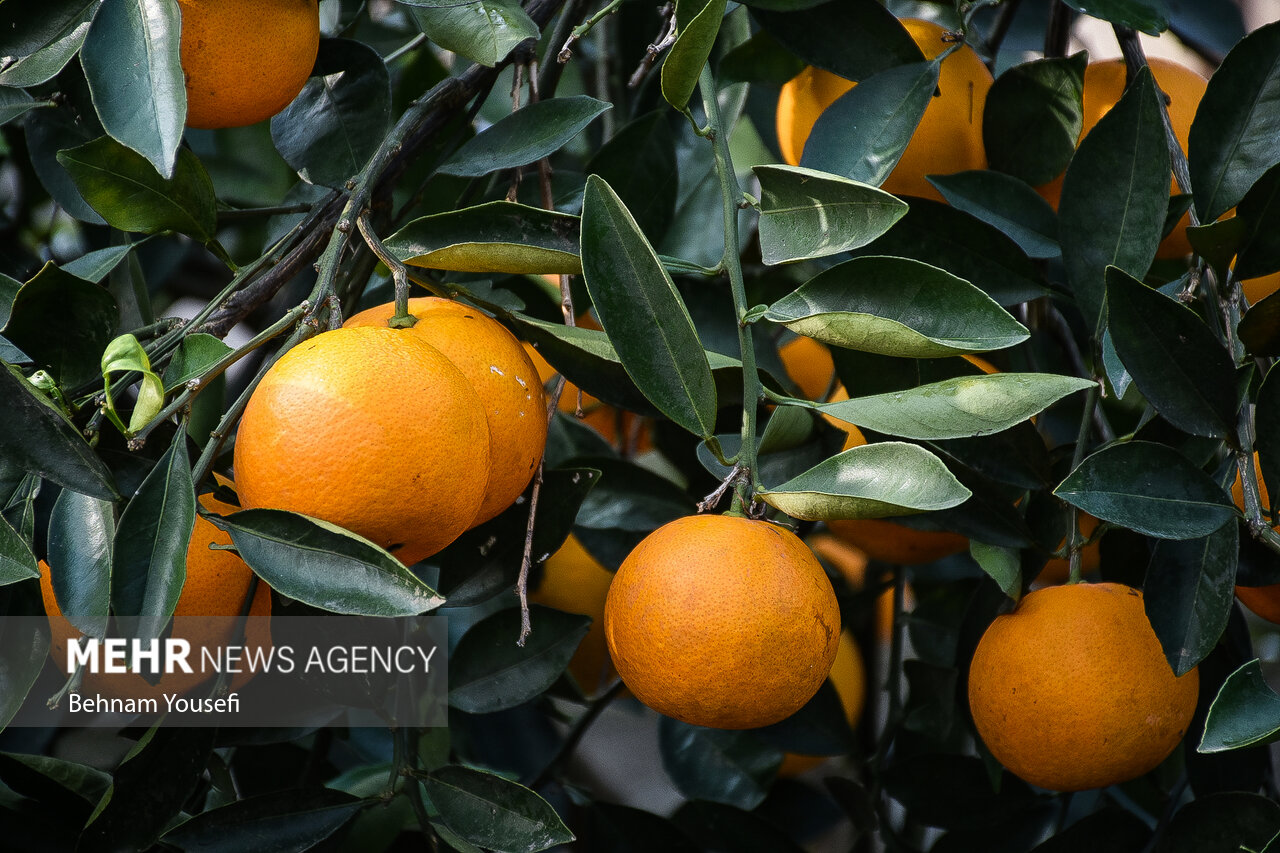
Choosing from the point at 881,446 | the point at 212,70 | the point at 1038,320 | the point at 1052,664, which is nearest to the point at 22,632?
the point at 212,70

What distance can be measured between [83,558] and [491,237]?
28 centimetres

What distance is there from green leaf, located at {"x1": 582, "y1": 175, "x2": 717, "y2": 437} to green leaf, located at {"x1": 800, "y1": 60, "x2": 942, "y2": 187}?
0.24 m

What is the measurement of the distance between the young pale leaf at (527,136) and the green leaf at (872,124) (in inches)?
6.9

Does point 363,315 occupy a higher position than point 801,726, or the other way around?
point 363,315

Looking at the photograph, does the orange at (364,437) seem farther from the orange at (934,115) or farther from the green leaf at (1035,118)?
the green leaf at (1035,118)

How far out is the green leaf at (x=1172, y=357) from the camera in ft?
2.07

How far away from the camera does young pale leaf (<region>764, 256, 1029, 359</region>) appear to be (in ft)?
1.93

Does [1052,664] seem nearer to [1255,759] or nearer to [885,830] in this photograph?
[1255,759]

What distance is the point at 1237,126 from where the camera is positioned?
73 centimetres

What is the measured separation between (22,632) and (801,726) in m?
0.70

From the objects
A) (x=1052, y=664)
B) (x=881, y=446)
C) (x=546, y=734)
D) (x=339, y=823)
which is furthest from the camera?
(x=546, y=734)

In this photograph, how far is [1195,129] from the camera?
0.74 m

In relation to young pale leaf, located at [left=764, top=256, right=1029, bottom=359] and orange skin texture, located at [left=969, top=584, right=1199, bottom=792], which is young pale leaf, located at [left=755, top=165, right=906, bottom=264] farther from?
orange skin texture, located at [left=969, top=584, right=1199, bottom=792]

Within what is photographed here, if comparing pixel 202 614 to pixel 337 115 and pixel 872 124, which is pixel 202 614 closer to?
pixel 337 115
